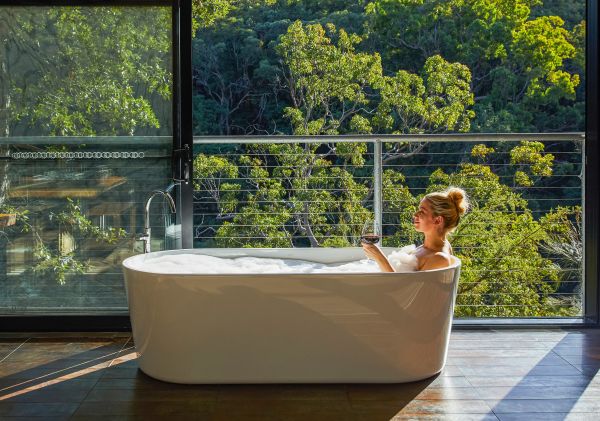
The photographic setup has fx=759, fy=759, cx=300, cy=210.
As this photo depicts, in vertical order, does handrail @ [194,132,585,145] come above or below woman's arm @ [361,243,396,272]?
above

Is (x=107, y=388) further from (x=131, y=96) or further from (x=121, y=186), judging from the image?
(x=131, y=96)

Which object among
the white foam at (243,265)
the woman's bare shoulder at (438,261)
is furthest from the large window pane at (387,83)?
the woman's bare shoulder at (438,261)

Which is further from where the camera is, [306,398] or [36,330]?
[36,330]

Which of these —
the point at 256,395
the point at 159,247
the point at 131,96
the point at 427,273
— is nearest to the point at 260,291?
the point at 256,395

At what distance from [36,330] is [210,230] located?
4865 millimetres

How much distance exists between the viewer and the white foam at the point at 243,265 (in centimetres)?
346

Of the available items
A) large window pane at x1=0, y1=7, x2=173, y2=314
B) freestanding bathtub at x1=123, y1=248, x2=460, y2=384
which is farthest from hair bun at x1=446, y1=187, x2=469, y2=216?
large window pane at x1=0, y1=7, x2=173, y2=314

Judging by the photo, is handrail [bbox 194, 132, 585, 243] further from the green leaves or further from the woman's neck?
the green leaves

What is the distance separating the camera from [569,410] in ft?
8.61

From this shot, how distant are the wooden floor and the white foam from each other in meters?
0.43

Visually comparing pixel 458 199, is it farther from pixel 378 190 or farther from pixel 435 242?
pixel 378 190

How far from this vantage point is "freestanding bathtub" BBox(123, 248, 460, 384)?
286 cm

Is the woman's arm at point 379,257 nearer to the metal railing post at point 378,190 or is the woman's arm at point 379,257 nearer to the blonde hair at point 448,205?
the blonde hair at point 448,205

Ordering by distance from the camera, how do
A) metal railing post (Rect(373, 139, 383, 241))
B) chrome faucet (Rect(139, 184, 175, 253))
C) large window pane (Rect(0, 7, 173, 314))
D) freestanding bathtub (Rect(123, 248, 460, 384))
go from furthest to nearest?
metal railing post (Rect(373, 139, 383, 241))
large window pane (Rect(0, 7, 173, 314))
chrome faucet (Rect(139, 184, 175, 253))
freestanding bathtub (Rect(123, 248, 460, 384))
